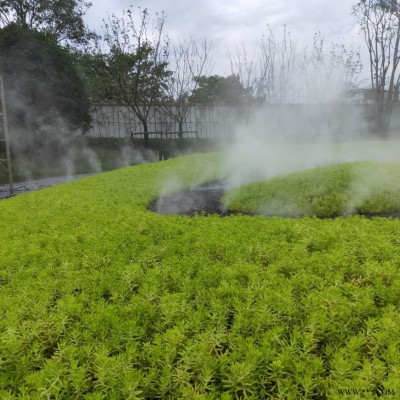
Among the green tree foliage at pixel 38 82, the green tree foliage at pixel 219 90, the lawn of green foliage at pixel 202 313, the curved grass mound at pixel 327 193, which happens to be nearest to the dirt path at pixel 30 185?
the green tree foliage at pixel 38 82

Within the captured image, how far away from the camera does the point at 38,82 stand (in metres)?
14.1

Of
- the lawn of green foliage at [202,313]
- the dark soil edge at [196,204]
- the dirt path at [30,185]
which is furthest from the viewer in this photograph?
the dirt path at [30,185]

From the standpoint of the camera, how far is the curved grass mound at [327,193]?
20.1ft

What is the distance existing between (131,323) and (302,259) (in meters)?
1.60

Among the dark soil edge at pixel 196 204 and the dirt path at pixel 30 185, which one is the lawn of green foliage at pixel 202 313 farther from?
the dirt path at pixel 30 185

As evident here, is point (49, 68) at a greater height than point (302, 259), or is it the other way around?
point (49, 68)

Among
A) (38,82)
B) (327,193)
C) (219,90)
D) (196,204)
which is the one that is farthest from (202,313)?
(219,90)

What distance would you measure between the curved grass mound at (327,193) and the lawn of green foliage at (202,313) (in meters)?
1.82

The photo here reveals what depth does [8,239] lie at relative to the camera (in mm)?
4457

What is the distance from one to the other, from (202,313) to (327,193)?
470 cm

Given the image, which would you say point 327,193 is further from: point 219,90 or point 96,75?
point 219,90

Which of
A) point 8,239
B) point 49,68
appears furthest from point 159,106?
point 8,239

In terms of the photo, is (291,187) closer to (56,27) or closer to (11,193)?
(11,193)

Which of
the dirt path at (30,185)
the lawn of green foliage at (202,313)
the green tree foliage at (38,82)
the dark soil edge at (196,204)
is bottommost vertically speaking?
the dirt path at (30,185)
